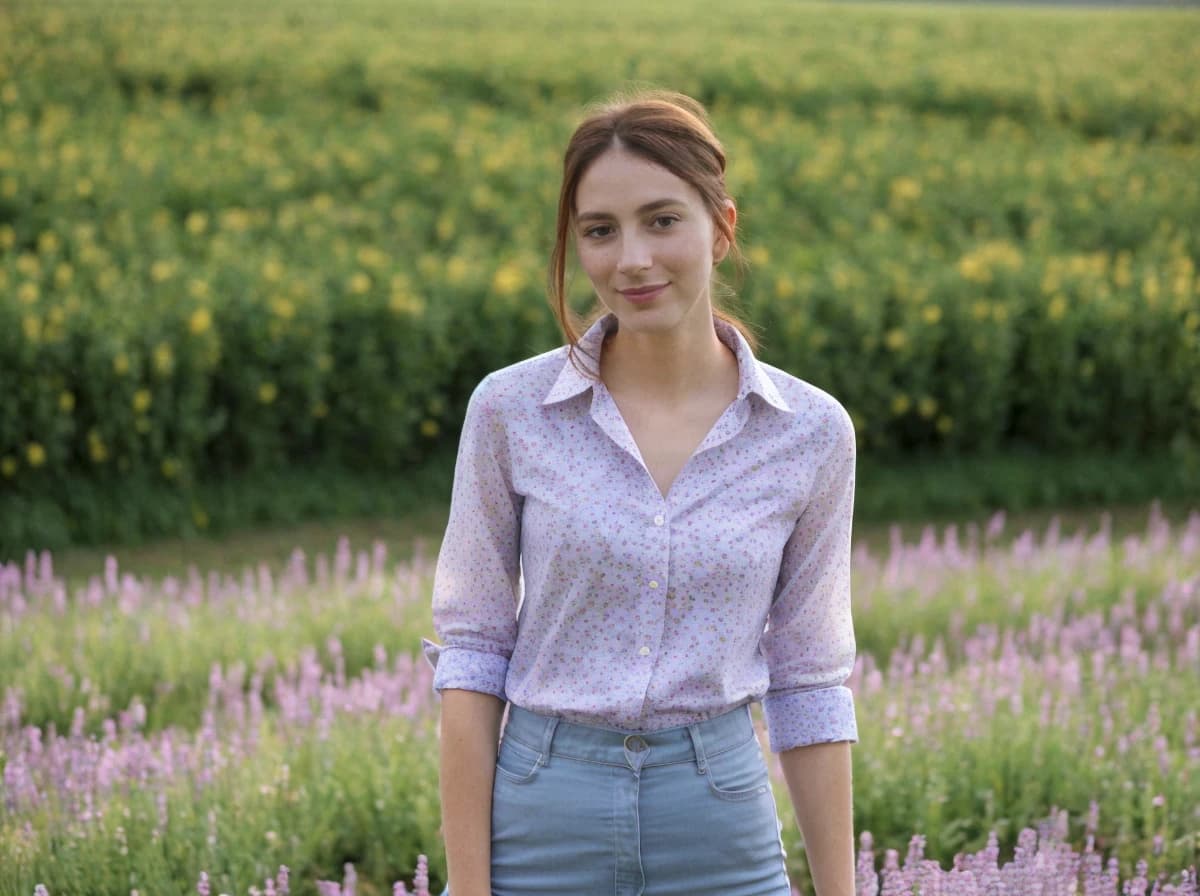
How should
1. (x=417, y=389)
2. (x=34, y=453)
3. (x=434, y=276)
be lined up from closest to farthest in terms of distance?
1. (x=34, y=453)
2. (x=417, y=389)
3. (x=434, y=276)

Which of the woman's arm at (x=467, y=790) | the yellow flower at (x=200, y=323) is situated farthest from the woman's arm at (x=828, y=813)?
the yellow flower at (x=200, y=323)

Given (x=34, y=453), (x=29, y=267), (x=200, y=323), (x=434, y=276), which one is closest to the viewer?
(x=34, y=453)

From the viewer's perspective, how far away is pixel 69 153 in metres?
11.9

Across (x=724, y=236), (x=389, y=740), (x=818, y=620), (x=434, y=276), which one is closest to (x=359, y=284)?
(x=434, y=276)

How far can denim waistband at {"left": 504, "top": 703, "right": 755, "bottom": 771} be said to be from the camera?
2.33m

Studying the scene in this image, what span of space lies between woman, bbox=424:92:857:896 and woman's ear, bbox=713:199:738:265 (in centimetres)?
4

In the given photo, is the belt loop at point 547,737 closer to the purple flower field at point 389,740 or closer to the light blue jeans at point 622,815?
the light blue jeans at point 622,815

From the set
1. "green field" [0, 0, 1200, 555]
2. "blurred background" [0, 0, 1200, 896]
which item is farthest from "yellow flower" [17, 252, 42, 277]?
"blurred background" [0, 0, 1200, 896]

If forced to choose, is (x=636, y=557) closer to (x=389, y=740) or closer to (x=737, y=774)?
(x=737, y=774)

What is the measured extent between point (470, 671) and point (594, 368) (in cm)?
52

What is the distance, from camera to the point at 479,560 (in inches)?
94.0

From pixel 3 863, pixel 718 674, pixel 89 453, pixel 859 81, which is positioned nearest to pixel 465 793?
pixel 718 674

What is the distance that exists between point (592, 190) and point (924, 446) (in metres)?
7.97

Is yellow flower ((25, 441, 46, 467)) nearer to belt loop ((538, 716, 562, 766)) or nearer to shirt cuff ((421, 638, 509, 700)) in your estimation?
shirt cuff ((421, 638, 509, 700))
